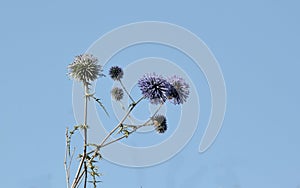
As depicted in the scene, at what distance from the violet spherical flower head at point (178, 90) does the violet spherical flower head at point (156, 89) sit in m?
0.03

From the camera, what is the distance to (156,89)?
6.40 ft

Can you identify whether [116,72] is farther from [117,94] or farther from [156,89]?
[156,89]

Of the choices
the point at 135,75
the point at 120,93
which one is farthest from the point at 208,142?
the point at 120,93

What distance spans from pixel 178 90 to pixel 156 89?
0.33 ft

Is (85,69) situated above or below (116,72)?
below

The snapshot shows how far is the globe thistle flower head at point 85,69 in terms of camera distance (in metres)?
2.07

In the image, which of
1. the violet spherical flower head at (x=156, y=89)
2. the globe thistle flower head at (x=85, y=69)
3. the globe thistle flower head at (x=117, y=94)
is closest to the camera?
the violet spherical flower head at (x=156, y=89)

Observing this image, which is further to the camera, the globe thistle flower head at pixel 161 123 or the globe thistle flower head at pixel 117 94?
the globe thistle flower head at pixel 117 94

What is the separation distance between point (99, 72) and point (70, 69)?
14 cm

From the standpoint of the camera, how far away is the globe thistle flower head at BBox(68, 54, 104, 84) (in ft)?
6.79

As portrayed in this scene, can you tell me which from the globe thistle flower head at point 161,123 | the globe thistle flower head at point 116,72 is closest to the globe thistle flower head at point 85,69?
the globe thistle flower head at point 116,72

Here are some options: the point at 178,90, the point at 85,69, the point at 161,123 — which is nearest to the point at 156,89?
the point at 178,90

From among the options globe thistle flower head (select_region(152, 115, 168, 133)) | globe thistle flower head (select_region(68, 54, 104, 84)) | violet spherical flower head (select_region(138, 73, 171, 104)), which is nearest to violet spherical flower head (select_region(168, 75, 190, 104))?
violet spherical flower head (select_region(138, 73, 171, 104))

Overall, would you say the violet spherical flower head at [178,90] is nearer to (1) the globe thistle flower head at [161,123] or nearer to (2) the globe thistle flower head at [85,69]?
(1) the globe thistle flower head at [161,123]
